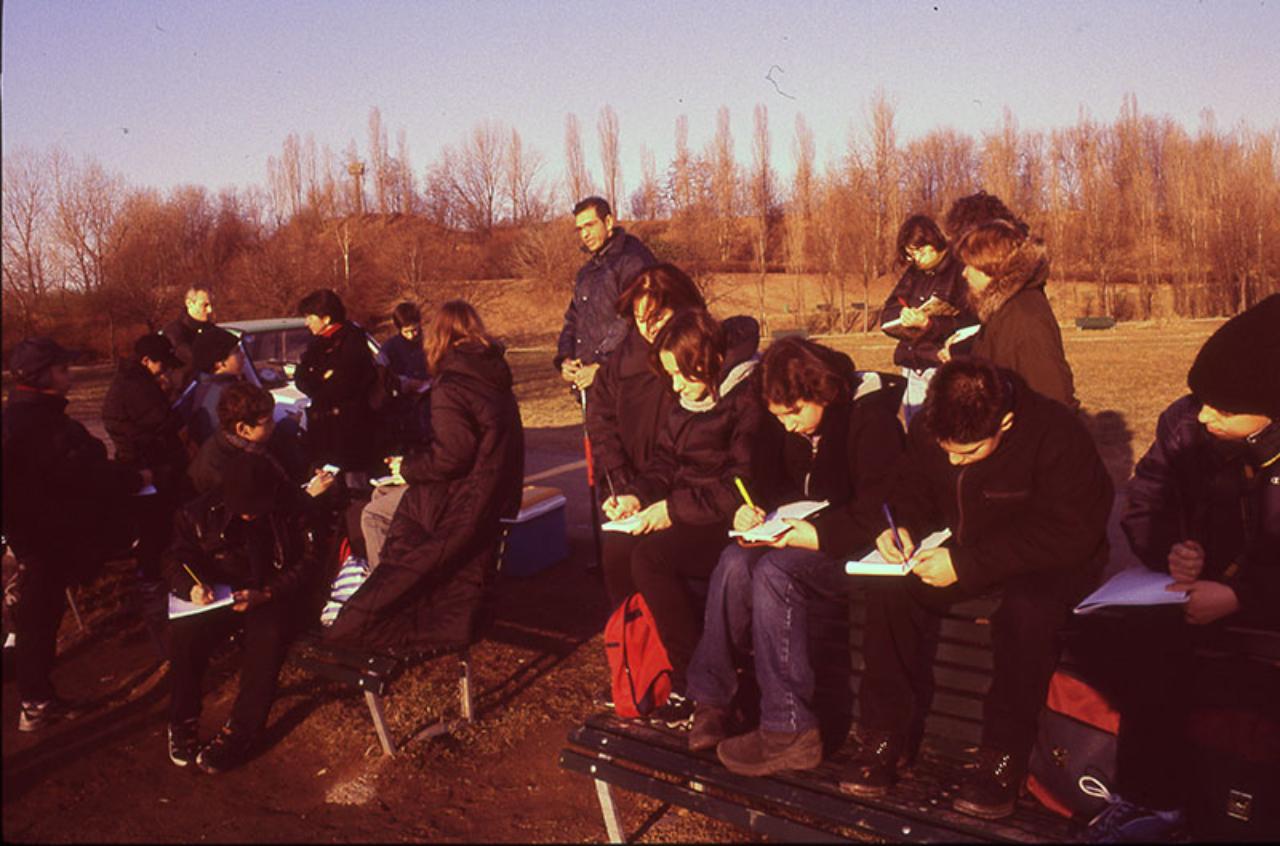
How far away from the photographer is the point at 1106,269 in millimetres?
44969

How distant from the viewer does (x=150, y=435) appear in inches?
249

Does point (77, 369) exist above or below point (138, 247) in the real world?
below

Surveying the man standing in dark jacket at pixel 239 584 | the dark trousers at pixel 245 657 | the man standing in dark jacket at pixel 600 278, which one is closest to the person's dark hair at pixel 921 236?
the man standing in dark jacket at pixel 600 278

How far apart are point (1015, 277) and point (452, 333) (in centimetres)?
256

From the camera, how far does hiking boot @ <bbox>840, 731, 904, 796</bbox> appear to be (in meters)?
3.15

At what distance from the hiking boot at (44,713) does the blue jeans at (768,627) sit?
1951mm

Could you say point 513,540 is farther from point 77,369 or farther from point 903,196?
point 903,196

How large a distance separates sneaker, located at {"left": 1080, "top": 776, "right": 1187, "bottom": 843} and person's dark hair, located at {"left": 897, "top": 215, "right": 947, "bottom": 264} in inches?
136

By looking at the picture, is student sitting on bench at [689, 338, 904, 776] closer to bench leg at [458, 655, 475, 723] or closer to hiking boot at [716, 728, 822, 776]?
hiking boot at [716, 728, 822, 776]

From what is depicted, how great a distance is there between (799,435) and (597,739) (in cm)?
138

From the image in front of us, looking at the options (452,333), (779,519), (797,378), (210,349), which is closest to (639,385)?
(452,333)

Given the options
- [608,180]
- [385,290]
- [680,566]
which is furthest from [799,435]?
Answer: [608,180]

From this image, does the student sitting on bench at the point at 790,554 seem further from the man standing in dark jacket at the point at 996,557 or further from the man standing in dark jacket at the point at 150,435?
the man standing in dark jacket at the point at 150,435

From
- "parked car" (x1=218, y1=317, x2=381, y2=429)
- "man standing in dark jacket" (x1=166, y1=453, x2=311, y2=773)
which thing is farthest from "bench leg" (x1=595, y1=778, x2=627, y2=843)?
"parked car" (x1=218, y1=317, x2=381, y2=429)
